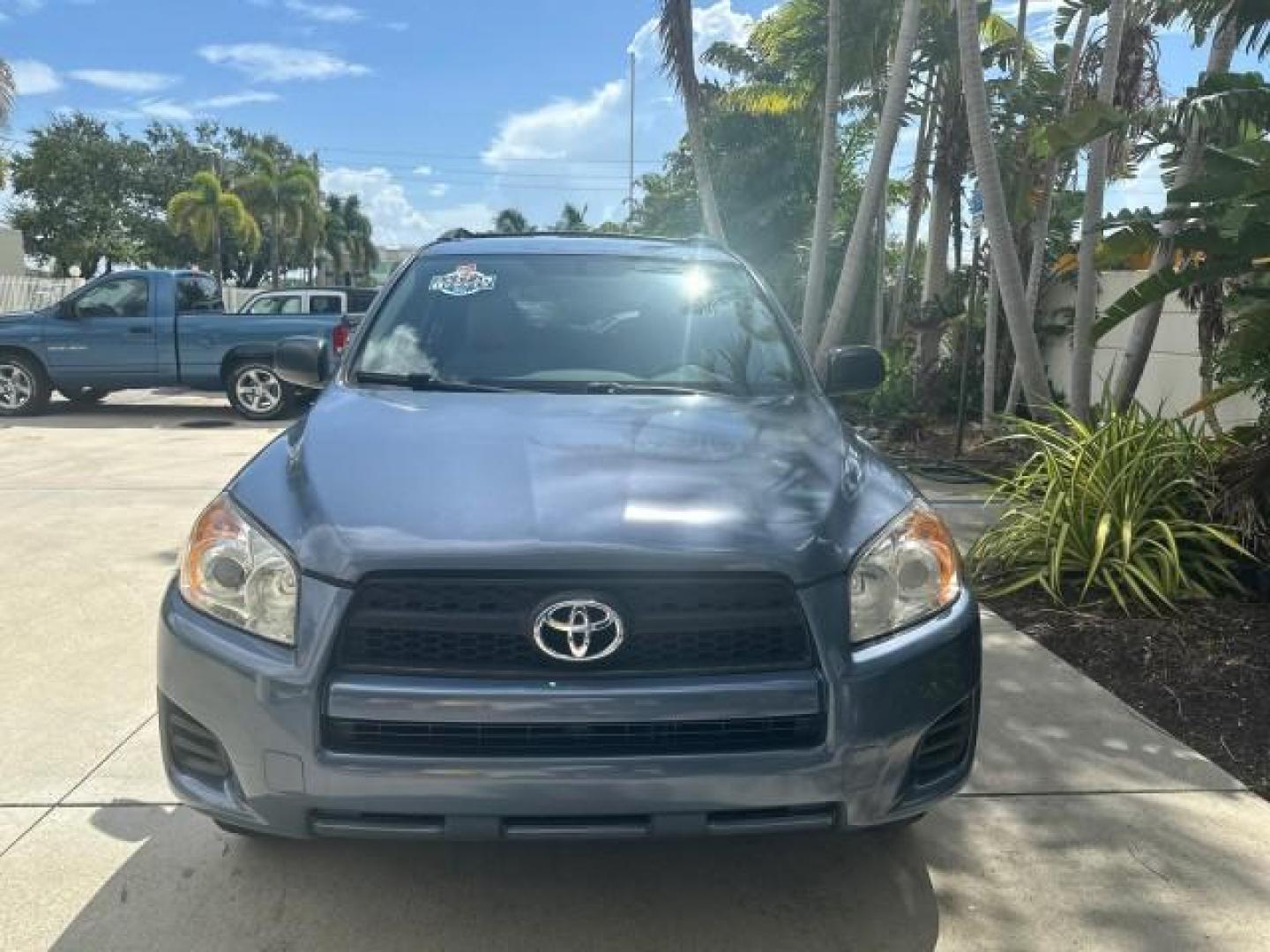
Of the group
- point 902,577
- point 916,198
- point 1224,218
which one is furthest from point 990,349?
point 902,577

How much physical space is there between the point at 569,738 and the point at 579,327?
183 centimetres

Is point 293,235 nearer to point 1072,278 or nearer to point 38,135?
point 38,135

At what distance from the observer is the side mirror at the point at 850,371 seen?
12.6 ft

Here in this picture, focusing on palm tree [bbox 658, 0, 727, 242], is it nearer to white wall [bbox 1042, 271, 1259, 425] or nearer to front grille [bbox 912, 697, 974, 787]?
white wall [bbox 1042, 271, 1259, 425]

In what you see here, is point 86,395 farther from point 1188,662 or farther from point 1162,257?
point 1188,662

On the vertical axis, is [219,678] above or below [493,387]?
below

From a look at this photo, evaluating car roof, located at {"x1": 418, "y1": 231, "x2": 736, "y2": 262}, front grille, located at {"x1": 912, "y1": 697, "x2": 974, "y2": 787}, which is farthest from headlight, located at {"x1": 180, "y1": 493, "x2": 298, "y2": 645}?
car roof, located at {"x1": 418, "y1": 231, "x2": 736, "y2": 262}

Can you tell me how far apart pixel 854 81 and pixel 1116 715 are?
36.9 feet

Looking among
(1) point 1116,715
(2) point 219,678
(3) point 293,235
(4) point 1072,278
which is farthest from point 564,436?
(3) point 293,235

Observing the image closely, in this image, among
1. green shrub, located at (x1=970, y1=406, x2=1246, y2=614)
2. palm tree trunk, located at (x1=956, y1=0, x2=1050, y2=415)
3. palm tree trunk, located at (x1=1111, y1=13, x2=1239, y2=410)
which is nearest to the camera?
green shrub, located at (x1=970, y1=406, x2=1246, y2=614)

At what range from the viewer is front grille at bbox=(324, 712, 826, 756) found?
2182 mm

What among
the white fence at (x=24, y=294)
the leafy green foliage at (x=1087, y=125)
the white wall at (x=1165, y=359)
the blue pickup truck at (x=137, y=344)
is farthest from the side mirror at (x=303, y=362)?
the white fence at (x=24, y=294)

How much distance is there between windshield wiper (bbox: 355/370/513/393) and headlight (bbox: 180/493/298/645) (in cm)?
89

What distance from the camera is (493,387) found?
10.8 ft
